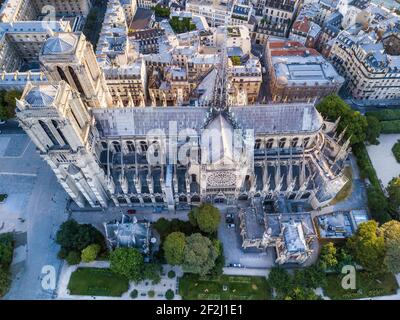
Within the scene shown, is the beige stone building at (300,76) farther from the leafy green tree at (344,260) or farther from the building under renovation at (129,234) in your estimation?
the building under renovation at (129,234)

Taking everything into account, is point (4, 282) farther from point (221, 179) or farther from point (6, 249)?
point (221, 179)

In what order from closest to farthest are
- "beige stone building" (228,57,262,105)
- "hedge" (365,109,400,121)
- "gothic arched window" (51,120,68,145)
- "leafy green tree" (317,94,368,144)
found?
"gothic arched window" (51,120,68,145) < "leafy green tree" (317,94,368,144) < "beige stone building" (228,57,262,105) < "hedge" (365,109,400,121)

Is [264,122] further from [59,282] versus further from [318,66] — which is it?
[59,282]

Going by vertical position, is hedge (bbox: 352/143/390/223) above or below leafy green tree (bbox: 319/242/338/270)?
above

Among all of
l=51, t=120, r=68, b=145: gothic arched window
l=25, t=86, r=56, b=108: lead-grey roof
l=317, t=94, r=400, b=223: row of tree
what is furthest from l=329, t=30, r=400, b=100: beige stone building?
l=25, t=86, r=56, b=108: lead-grey roof

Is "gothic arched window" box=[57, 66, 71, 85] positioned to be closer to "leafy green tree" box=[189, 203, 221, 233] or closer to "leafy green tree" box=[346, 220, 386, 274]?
"leafy green tree" box=[189, 203, 221, 233]

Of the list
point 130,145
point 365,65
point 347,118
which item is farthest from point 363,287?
point 365,65

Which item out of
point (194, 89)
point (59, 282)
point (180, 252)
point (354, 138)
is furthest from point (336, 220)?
point (59, 282)
